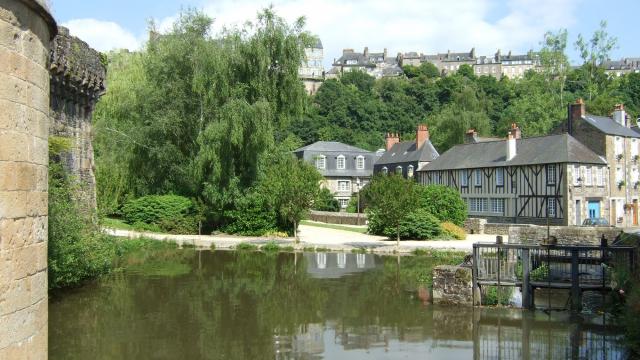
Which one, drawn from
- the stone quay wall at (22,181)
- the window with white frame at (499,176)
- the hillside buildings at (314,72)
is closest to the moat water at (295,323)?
the stone quay wall at (22,181)

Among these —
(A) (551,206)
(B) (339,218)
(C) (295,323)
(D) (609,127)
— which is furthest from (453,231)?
(C) (295,323)

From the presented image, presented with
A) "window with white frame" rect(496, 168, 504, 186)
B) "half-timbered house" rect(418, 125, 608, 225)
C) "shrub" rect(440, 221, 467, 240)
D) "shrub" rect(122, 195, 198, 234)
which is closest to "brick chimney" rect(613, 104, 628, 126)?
"half-timbered house" rect(418, 125, 608, 225)

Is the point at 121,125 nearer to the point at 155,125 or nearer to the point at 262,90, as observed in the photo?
the point at 155,125

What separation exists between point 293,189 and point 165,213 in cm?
719

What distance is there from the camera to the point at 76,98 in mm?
16266

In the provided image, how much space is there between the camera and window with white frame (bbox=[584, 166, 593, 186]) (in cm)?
3344

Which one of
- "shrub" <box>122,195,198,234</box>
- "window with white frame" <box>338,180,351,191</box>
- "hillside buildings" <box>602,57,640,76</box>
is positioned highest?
"hillside buildings" <box>602,57,640,76</box>

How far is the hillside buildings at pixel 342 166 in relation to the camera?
174ft

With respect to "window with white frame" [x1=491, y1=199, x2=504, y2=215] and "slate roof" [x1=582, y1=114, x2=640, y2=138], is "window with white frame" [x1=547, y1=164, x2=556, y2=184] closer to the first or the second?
"window with white frame" [x1=491, y1=199, x2=504, y2=215]

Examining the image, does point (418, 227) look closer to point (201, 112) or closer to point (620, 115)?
point (201, 112)

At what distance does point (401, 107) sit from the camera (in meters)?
89.5

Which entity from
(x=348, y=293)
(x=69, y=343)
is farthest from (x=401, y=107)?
(x=69, y=343)

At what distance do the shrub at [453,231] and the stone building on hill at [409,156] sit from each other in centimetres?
1312

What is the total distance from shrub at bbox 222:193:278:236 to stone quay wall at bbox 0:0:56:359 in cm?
2459
